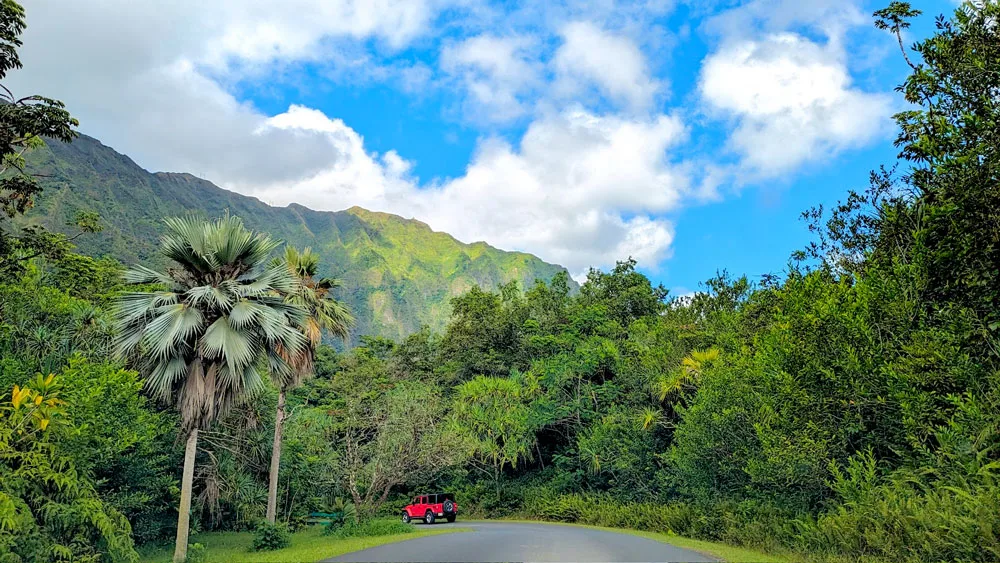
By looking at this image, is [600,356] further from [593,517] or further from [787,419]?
[787,419]

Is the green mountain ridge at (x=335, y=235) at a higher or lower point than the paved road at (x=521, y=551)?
higher

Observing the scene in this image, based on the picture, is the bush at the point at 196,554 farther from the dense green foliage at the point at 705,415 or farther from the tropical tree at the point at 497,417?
the tropical tree at the point at 497,417

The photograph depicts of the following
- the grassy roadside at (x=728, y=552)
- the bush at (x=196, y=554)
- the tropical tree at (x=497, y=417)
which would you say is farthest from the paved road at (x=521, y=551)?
the tropical tree at (x=497, y=417)

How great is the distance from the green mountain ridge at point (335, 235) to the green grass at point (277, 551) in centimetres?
4794

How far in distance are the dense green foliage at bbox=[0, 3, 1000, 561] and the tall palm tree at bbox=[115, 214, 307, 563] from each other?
0.15 m

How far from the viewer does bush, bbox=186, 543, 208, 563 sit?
1402cm

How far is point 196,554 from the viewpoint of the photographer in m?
14.8

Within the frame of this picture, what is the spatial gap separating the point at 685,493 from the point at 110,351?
22.4m

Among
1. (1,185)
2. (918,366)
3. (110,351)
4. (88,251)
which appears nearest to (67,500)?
(110,351)

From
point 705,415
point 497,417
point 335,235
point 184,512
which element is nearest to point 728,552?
point 705,415

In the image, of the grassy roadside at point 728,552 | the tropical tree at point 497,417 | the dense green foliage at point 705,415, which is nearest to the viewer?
the dense green foliage at point 705,415

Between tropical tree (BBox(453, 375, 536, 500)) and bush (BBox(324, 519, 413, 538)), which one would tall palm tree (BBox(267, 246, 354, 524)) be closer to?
bush (BBox(324, 519, 413, 538))

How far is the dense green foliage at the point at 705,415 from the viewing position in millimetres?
9258

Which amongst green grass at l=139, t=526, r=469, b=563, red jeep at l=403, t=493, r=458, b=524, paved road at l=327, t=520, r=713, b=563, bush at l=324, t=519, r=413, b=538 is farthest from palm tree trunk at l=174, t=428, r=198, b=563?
red jeep at l=403, t=493, r=458, b=524
